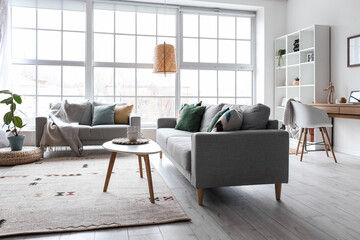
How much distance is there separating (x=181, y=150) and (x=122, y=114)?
8.18 ft

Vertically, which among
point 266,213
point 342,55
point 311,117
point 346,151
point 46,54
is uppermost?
point 46,54

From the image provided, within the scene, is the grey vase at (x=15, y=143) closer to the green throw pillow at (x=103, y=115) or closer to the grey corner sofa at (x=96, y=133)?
the grey corner sofa at (x=96, y=133)

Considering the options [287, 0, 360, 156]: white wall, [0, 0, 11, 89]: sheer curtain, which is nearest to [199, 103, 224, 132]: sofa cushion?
[287, 0, 360, 156]: white wall

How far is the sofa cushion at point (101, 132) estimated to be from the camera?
4.46 meters

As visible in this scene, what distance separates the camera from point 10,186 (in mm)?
2848

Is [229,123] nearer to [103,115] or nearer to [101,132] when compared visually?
[101,132]

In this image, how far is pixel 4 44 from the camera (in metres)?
5.17

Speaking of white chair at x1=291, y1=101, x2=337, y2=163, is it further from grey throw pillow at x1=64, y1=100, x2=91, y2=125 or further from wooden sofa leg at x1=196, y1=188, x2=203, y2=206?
grey throw pillow at x1=64, y1=100, x2=91, y2=125

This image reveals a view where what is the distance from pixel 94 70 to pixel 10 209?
3870mm

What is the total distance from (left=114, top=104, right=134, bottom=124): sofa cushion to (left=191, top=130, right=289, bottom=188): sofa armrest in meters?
2.74

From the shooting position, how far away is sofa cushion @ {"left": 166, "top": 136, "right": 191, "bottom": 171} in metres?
2.51

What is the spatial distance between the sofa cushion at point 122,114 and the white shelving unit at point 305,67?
302cm

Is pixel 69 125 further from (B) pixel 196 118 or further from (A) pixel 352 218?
(A) pixel 352 218

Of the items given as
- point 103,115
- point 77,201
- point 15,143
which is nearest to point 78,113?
point 103,115
